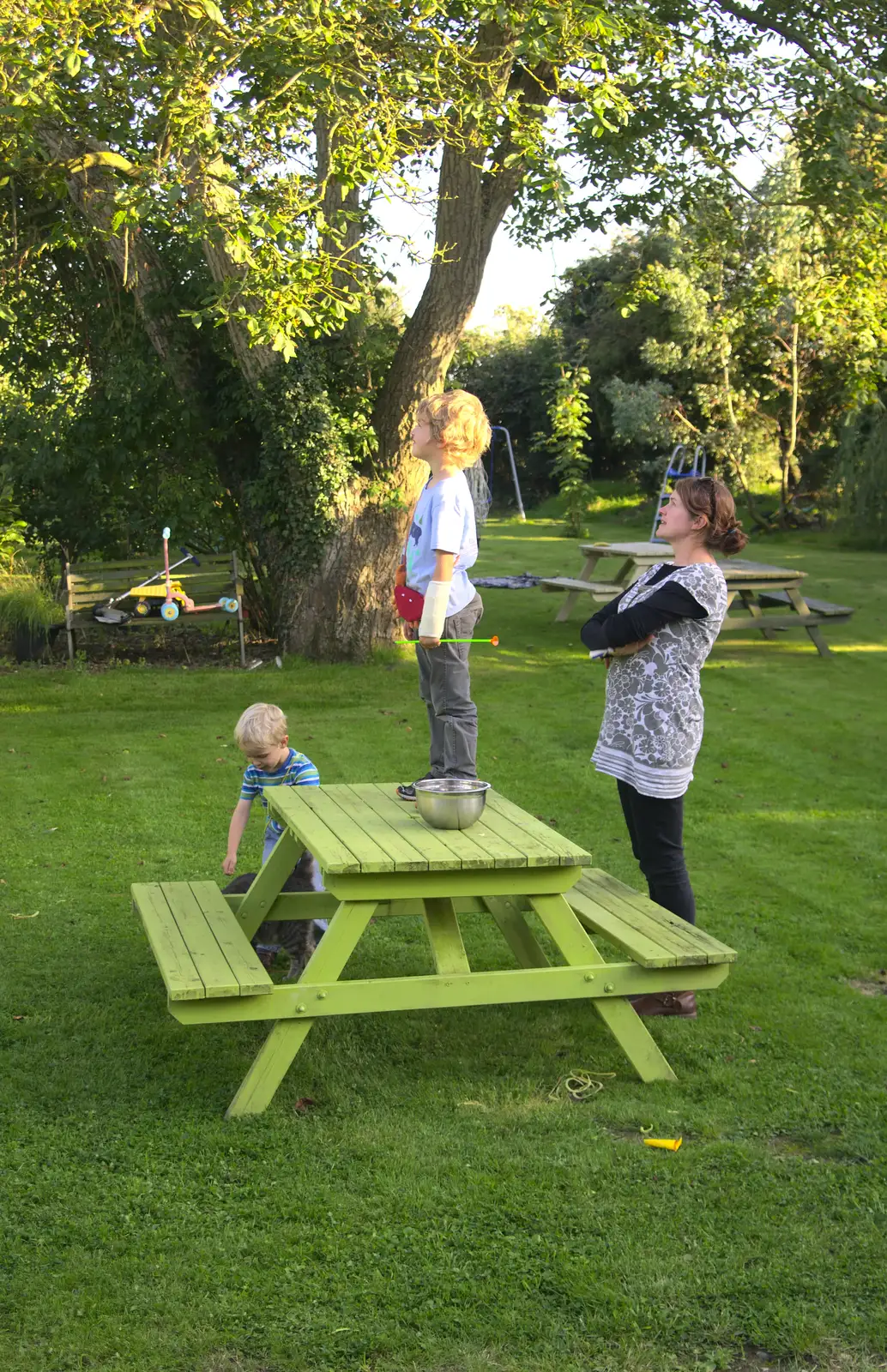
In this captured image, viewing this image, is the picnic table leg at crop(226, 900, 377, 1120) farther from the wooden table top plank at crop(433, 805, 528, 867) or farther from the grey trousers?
the grey trousers

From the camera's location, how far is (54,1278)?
298 cm

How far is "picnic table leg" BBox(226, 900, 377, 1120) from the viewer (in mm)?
3775

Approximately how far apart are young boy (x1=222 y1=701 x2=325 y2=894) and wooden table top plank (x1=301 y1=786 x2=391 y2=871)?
0.21m

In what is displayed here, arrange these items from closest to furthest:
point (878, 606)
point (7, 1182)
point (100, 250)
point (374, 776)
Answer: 1. point (7, 1182)
2. point (374, 776)
3. point (100, 250)
4. point (878, 606)

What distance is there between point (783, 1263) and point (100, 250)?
1135 centimetres

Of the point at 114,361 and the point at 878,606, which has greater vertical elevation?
the point at 114,361

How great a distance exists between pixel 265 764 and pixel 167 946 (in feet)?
3.32

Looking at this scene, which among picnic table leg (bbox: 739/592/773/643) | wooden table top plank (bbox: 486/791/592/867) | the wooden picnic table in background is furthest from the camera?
picnic table leg (bbox: 739/592/773/643)

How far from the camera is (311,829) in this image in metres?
4.05

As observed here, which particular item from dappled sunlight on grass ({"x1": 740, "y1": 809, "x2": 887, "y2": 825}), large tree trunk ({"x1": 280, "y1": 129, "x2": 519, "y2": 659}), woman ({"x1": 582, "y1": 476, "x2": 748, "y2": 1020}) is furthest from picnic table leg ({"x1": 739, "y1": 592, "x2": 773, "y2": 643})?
woman ({"x1": 582, "y1": 476, "x2": 748, "y2": 1020})

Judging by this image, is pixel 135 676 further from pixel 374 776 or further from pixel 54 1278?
pixel 54 1278

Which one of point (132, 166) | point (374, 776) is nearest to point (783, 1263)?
point (374, 776)

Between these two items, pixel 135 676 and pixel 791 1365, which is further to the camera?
pixel 135 676

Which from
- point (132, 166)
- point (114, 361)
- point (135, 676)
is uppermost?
point (132, 166)
